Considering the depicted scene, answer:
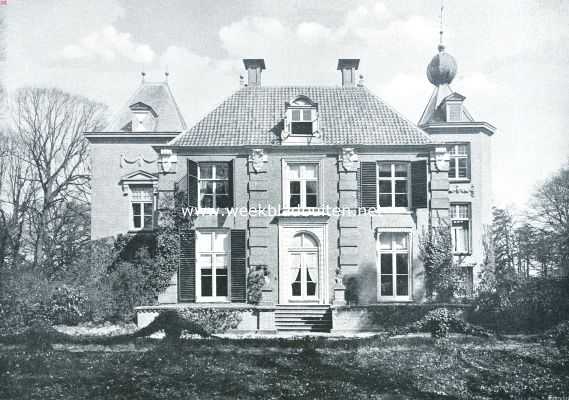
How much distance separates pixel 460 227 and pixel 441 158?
6.95 m

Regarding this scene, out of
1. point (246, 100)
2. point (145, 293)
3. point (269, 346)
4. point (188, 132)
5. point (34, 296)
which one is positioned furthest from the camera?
point (246, 100)

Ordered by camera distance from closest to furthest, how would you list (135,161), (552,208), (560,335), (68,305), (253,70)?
(560,335), (68,305), (253,70), (135,161), (552,208)

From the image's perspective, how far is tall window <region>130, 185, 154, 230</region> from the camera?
2580 centimetres

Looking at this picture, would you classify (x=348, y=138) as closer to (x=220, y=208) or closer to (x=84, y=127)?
(x=220, y=208)

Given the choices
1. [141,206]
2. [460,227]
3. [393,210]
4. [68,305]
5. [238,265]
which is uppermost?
[141,206]

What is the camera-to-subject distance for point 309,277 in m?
19.3

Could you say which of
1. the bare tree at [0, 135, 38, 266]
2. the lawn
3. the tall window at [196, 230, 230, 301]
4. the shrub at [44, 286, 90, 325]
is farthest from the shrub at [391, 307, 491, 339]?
the bare tree at [0, 135, 38, 266]

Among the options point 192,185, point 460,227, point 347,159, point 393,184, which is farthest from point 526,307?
point 192,185

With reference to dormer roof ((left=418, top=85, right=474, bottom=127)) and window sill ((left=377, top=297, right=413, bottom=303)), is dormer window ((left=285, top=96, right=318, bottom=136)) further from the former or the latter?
dormer roof ((left=418, top=85, right=474, bottom=127))

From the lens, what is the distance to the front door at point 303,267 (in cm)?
1927

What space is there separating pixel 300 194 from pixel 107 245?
10.6m

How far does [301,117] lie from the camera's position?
1978 cm

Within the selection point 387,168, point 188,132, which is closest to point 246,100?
point 188,132

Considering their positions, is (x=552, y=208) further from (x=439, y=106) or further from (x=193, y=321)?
(x=193, y=321)
